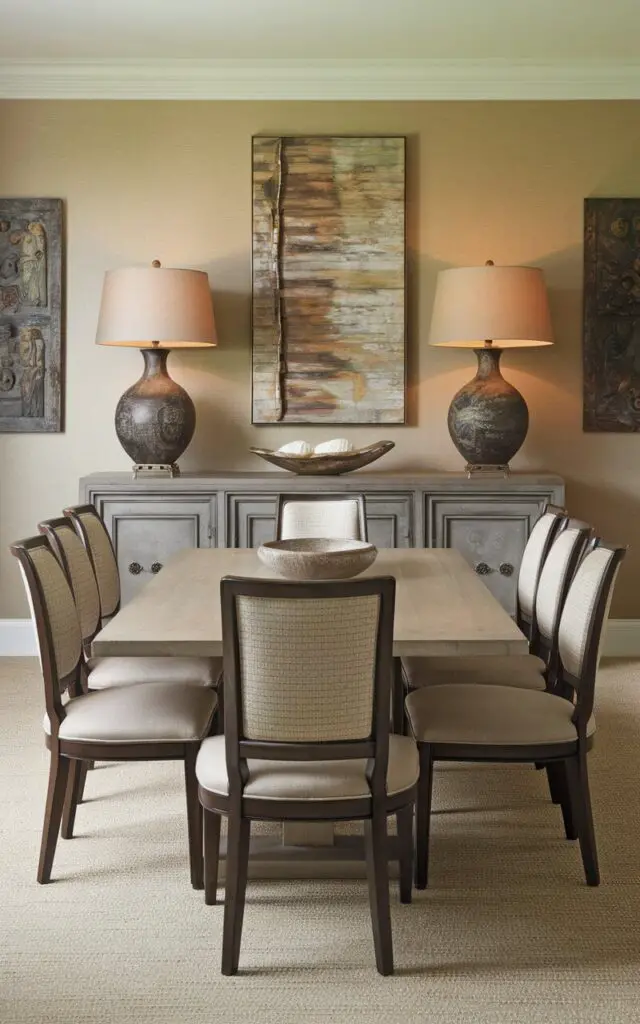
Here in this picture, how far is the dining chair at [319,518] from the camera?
4.04 m

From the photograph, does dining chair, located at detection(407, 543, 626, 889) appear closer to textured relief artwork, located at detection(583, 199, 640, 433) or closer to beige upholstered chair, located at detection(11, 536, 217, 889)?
beige upholstered chair, located at detection(11, 536, 217, 889)

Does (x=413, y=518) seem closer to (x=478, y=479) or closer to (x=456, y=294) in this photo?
(x=478, y=479)

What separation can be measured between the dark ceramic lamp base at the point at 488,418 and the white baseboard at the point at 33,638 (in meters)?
1.11

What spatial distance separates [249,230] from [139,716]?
317cm

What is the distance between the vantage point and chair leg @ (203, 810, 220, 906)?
253 centimetres

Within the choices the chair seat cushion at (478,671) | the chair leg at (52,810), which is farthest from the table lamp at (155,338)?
the chair leg at (52,810)

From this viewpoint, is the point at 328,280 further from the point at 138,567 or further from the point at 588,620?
the point at 588,620

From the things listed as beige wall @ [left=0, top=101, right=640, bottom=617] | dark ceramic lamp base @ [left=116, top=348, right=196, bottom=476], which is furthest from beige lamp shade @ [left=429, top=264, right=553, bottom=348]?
dark ceramic lamp base @ [left=116, top=348, right=196, bottom=476]

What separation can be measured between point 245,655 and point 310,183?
140 inches

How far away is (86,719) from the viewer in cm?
267

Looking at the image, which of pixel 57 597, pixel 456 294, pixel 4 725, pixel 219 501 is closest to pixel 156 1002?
pixel 57 597

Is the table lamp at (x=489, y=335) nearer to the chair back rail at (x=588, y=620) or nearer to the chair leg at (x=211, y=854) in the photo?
the chair back rail at (x=588, y=620)

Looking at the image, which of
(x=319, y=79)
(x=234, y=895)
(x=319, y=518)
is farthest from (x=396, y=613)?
(x=319, y=79)

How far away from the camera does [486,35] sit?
4719 millimetres
